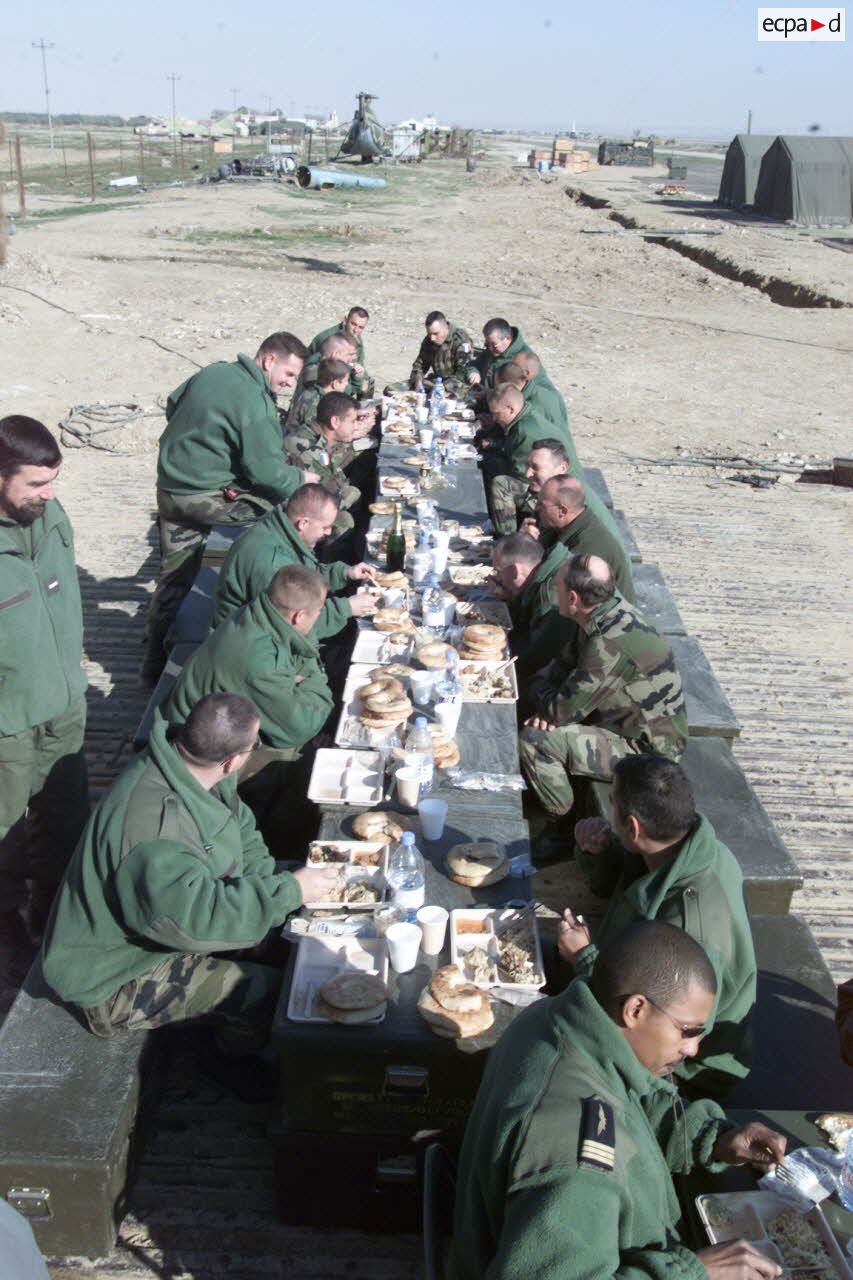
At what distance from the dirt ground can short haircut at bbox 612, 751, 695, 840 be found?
6.76 feet

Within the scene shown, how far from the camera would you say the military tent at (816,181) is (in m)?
45.8

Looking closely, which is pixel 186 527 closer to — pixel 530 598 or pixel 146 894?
pixel 530 598

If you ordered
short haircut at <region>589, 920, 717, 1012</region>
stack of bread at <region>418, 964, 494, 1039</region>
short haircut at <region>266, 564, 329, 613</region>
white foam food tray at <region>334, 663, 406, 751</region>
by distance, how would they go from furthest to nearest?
1. short haircut at <region>266, 564, 329, 613</region>
2. white foam food tray at <region>334, 663, 406, 751</region>
3. stack of bread at <region>418, 964, 494, 1039</region>
4. short haircut at <region>589, 920, 717, 1012</region>

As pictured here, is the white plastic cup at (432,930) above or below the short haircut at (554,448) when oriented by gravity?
below

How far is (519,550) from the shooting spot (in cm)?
789

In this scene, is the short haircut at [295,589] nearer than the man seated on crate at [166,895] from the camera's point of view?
No

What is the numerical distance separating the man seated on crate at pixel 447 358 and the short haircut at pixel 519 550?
7438 millimetres

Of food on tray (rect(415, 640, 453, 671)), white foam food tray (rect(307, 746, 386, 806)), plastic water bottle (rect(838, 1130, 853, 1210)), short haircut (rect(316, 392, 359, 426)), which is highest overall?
short haircut (rect(316, 392, 359, 426))

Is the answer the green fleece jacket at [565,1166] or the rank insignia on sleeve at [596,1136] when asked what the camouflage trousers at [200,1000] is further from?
the rank insignia on sleeve at [596,1136]

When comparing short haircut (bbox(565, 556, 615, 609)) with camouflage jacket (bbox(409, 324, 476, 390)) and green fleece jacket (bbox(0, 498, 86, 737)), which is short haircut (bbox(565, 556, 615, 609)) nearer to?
green fleece jacket (bbox(0, 498, 86, 737))

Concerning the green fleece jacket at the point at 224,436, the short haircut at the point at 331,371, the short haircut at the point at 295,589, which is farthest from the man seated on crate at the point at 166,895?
the short haircut at the point at 331,371

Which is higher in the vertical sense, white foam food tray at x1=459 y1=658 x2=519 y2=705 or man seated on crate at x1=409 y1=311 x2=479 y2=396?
man seated on crate at x1=409 y1=311 x2=479 y2=396

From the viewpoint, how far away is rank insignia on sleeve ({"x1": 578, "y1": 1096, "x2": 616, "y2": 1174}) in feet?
9.34

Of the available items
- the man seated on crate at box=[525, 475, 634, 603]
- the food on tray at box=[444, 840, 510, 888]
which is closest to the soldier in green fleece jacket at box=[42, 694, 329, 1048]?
the food on tray at box=[444, 840, 510, 888]
